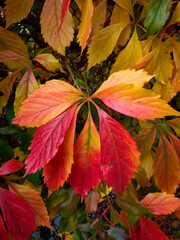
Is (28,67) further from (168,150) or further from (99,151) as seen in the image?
(168,150)

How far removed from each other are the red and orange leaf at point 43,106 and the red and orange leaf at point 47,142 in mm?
14

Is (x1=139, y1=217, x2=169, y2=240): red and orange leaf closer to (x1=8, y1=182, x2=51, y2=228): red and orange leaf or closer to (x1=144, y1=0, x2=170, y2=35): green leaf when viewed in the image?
(x1=8, y1=182, x2=51, y2=228): red and orange leaf

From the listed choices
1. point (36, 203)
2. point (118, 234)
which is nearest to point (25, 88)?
point (36, 203)

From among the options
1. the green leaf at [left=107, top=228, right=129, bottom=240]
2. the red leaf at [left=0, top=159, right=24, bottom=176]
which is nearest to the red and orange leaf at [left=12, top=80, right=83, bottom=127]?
the red leaf at [left=0, top=159, right=24, bottom=176]

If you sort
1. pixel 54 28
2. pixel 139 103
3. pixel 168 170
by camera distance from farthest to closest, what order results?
pixel 168 170 → pixel 54 28 → pixel 139 103

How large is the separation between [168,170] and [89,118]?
33 centimetres

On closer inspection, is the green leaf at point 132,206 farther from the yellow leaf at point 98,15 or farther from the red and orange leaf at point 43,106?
the yellow leaf at point 98,15

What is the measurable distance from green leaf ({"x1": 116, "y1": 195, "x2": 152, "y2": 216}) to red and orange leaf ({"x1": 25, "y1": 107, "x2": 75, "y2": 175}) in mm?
289

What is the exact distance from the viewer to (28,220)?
0.51 meters

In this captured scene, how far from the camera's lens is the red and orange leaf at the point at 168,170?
24.7 inches

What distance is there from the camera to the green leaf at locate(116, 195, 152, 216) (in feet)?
1.75

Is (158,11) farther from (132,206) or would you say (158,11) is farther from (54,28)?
(132,206)

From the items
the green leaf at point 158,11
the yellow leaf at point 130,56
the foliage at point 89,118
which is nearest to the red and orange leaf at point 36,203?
the foliage at point 89,118

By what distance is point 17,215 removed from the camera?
513mm
